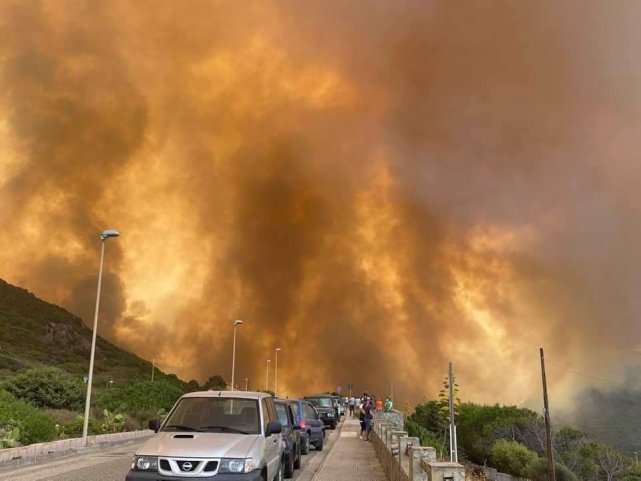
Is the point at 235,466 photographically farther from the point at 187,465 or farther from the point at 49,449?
the point at 49,449

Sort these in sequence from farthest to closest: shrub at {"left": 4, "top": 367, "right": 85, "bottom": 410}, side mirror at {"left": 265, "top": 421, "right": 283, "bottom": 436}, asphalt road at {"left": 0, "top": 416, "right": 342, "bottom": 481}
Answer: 1. shrub at {"left": 4, "top": 367, "right": 85, "bottom": 410}
2. asphalt road at {"left": 0, "top": 416, "right": 342, "bottom": 481}
3. side mirror at {"left": 265, "top": 421, "right": 283, "bottom": 436}

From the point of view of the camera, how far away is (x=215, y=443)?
8.14 metres

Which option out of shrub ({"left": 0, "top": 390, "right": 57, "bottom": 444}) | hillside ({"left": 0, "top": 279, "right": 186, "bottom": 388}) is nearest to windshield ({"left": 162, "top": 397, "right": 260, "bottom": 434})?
shrub ({"left": 0, "top": 390, "right": 57, "bottom": 444})

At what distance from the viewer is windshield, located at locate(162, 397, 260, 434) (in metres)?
9.07

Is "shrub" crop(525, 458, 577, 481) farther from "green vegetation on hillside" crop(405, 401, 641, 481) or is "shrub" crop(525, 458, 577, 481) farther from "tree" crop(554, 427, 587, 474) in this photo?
"tree" crop(554, 427, 587, 474)

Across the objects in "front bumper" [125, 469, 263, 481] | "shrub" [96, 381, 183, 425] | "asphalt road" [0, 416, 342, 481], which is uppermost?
"shrub" [96, 381, 183, 425]

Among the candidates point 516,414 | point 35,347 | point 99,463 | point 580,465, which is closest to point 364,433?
point 99,463

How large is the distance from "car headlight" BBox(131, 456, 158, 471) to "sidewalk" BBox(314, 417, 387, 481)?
23.3 feet

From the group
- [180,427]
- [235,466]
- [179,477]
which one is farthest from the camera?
[180,427]

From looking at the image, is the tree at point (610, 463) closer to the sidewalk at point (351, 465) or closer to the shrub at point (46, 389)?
the sidewalk at point (351, 465)

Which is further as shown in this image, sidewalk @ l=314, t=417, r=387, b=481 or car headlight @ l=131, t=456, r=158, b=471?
sidewalk @ l=314, t=417, r=387, b=481

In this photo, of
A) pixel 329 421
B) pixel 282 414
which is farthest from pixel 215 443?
pixel 329 421

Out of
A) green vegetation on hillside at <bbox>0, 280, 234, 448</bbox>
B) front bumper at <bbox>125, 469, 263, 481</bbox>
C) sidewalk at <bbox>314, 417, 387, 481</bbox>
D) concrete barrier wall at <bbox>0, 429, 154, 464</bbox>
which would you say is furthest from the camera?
green vegetation on hillside at <bbox>0, 280, 234, 448</bbox>

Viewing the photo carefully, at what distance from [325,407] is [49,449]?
62.9 ft
